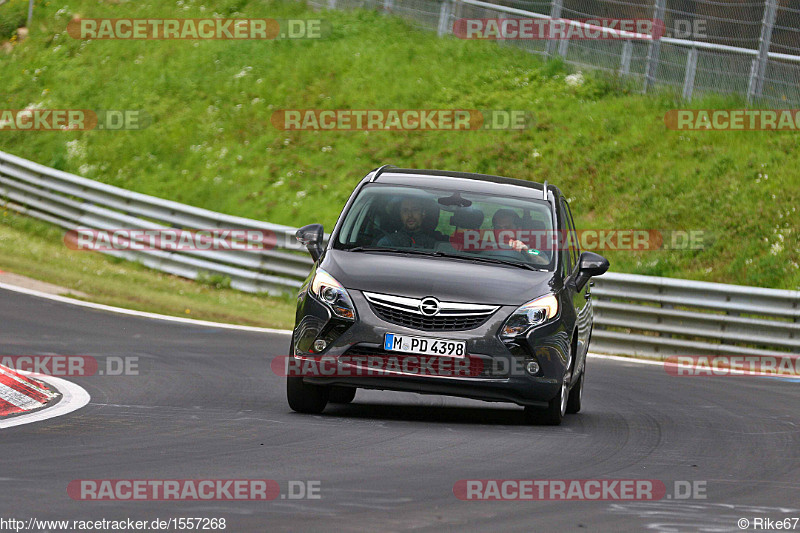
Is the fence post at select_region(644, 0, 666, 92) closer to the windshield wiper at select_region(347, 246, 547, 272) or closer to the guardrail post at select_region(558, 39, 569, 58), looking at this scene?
the guardrail post at select_region(558, 39, 569, 58)

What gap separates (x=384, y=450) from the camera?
802cm

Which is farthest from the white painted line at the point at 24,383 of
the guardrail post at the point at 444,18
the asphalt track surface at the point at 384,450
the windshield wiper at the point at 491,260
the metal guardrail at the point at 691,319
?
the guardrail post at the point at 444,18

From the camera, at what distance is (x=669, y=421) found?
1073 cm

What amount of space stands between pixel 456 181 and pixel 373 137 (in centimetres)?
1564

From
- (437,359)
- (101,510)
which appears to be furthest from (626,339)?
(101,510)

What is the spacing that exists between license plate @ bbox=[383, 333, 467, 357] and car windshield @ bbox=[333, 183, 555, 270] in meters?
0.93

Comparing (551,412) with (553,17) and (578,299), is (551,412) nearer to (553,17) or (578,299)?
(578,299)

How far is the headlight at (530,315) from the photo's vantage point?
30.7 ft

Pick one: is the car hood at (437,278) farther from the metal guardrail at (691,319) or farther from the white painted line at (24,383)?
the metal guardrail at (691,319)

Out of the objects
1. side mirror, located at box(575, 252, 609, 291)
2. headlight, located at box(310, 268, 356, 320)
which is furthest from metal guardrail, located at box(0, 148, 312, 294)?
headlight, located at box(310, 268, 356, 320)

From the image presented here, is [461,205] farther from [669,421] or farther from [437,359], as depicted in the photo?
[669,421]

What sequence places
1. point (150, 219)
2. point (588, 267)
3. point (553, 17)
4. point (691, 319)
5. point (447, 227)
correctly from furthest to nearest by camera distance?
1. point (553, 17)
2. point (150, 219)
3. point (691, 319)
4. point (588, 267)
5. point (447, 227)

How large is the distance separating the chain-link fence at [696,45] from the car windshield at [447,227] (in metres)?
14.7

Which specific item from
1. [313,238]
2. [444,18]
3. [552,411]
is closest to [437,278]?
[313,238]
